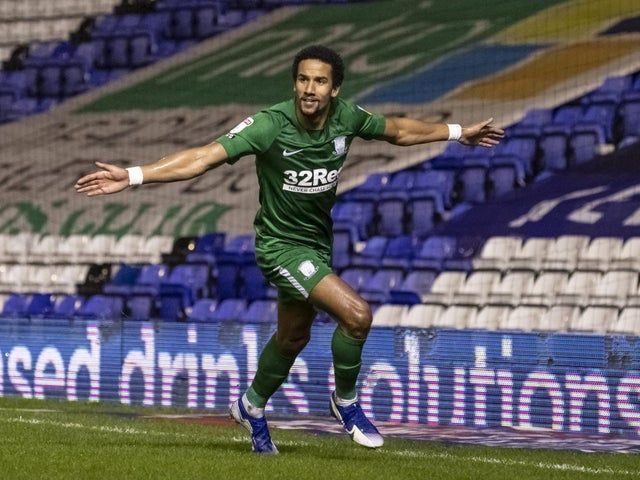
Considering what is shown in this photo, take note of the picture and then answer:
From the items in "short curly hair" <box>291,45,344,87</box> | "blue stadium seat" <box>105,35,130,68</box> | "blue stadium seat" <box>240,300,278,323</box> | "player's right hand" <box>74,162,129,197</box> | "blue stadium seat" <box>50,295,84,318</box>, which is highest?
"blue stadium seat" <box>105,35,130,68</box>

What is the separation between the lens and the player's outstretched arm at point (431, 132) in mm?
8242

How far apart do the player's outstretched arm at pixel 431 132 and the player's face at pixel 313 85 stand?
611 mm

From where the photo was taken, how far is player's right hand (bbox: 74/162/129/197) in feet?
22.5

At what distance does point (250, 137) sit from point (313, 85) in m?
0.43

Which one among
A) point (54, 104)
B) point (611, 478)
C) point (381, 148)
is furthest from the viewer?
point (54, 104)

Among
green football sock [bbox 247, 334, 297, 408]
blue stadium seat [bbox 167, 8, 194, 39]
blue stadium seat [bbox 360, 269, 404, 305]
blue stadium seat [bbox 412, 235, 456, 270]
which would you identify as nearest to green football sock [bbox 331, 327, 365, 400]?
green football sock [bbox 247, 334, 297, 408]

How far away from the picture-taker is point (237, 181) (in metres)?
21.4

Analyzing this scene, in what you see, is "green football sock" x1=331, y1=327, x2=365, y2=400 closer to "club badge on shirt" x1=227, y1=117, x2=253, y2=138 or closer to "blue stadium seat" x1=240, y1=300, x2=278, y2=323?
"club badge on shirt" x1=227, y1=117, x2=253, y2=138

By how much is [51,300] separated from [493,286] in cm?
625

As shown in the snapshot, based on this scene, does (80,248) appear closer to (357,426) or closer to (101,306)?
(101,306)

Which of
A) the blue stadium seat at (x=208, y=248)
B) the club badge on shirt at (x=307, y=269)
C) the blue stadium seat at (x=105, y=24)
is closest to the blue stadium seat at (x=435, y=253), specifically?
the blue stadium seat at (x=208, y=248)

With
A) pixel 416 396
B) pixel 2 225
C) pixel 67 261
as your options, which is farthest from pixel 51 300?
pixel 416 396

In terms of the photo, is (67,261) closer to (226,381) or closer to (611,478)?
(226,381)

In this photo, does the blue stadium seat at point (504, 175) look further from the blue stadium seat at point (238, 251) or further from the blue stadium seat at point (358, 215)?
the blue stadium seat at point (238, 251)
